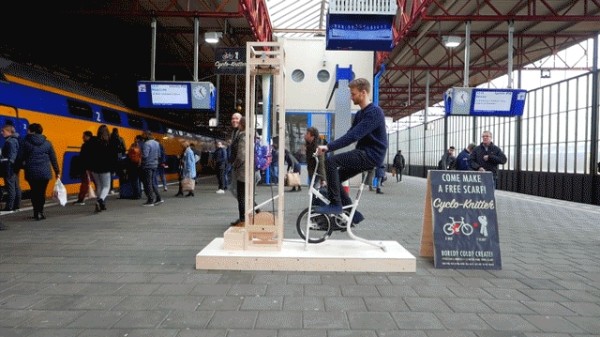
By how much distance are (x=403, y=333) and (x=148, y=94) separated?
1307 cm

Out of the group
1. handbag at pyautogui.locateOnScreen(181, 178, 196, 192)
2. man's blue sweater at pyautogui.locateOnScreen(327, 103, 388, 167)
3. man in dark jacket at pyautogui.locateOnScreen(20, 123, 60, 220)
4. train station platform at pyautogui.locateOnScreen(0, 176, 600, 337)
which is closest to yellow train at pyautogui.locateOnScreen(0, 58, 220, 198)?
man in dark jacket at pyautogui.locateOnScreen(20, 123, 60, 220)

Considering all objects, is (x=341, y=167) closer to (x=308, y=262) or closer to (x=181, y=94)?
(x=308, y=262)

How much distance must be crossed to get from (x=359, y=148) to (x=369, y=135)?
0.55 feet

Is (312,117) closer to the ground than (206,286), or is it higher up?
higher up

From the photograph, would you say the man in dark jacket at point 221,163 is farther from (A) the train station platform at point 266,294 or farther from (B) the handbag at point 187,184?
(A) the train station platform at point 266,294

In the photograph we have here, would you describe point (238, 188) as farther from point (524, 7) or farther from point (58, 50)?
point (58, 50)

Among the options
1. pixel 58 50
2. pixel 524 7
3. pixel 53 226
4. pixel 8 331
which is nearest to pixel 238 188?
pixel 53 226

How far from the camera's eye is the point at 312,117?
1816cm

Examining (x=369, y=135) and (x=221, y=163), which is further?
(x=221, y=163)

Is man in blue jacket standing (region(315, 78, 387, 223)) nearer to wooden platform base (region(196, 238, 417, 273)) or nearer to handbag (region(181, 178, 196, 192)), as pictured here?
wooden platform base (region(196, 238, 417, 273))

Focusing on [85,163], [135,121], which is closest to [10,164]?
[85,163]

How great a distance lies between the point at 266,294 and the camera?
375cm

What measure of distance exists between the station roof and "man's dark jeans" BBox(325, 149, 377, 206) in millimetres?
8985

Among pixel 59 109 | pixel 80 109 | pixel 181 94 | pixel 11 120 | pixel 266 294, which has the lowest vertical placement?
pixel 266 294
